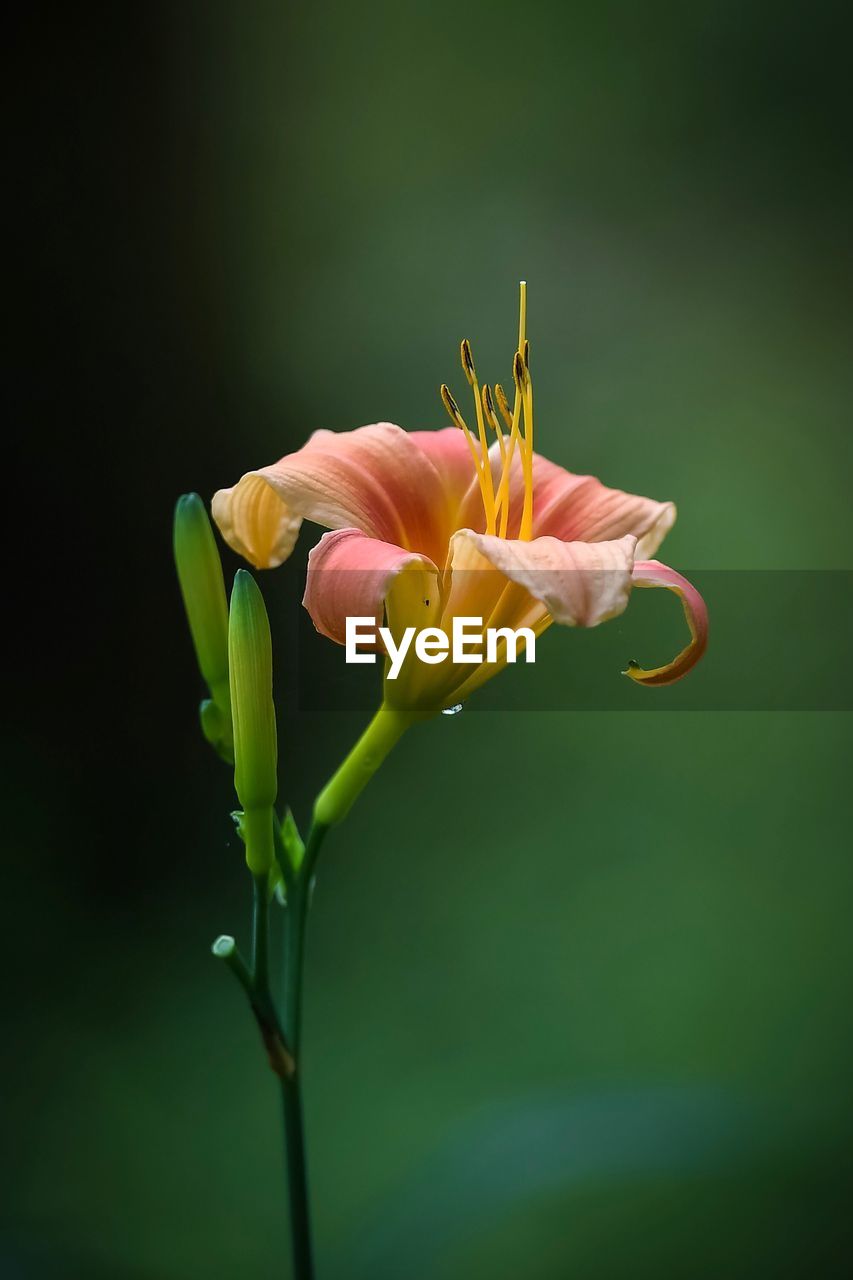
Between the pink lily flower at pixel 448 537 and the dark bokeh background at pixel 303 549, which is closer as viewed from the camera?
the pink lily flower at pixel 448 537

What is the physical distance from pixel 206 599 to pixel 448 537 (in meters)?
0.12

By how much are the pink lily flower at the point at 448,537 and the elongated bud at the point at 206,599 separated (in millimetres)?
14

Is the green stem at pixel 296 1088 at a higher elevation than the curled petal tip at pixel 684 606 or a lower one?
lower

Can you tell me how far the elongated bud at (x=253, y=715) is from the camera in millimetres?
406

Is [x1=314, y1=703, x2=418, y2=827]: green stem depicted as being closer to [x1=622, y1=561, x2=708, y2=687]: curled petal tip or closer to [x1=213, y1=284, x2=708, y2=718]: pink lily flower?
[x1=213, y1=284, x2=708, y2=718]: pink lily flower

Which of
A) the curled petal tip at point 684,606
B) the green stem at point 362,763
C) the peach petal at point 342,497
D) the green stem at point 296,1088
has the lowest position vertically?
the green stem at point 296,1088

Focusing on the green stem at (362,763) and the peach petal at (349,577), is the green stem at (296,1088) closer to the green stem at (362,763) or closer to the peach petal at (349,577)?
the green stem at (362,763)

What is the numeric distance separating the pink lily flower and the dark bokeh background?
0.65 m

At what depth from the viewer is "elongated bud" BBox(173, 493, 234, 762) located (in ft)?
1.46

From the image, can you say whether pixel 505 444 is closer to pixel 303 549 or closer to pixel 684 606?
pixel 684 606

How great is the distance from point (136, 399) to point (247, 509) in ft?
3.27

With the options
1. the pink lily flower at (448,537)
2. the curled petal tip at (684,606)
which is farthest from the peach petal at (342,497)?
the curled petal tip at (684,606)

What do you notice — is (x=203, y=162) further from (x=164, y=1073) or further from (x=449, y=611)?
(x=449, y=611)

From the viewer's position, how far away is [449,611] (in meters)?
0.43
